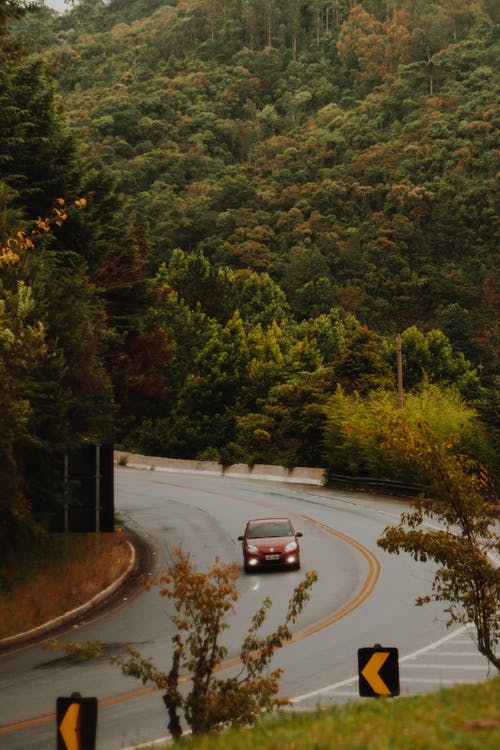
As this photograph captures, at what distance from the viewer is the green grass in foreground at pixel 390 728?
6.81 meters

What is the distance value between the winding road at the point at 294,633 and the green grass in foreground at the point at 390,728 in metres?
4.57

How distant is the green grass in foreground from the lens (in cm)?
681

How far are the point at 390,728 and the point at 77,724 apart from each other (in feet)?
10.1

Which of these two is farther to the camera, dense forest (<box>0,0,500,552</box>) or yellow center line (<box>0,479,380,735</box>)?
dense forest (<box>0,0,500,552</box>)

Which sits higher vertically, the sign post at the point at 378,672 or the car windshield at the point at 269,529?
the sign post at the point at 378,672

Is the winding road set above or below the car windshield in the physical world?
below

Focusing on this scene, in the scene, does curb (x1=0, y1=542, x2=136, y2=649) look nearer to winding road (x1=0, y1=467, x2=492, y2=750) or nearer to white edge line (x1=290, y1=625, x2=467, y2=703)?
winding road (x1=0, y1=467, x2=492, y2=750)

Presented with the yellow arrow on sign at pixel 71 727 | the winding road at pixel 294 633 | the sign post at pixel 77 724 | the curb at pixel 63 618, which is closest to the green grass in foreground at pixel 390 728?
the sign post at pixel 77 724

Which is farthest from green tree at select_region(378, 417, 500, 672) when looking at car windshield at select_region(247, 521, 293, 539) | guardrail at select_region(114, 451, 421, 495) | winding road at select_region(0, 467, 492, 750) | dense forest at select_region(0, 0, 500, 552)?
guardrail at select_region(114, 451, 421, 495)

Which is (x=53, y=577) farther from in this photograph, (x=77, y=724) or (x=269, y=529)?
(x=77, y=724)

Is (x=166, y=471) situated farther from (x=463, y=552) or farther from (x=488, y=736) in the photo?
(x=488, y=736)

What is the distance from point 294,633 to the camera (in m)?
20.7

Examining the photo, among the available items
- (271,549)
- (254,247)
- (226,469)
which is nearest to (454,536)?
(271,549)

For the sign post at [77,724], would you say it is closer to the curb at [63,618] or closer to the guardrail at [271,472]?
the curb at [63,618]
